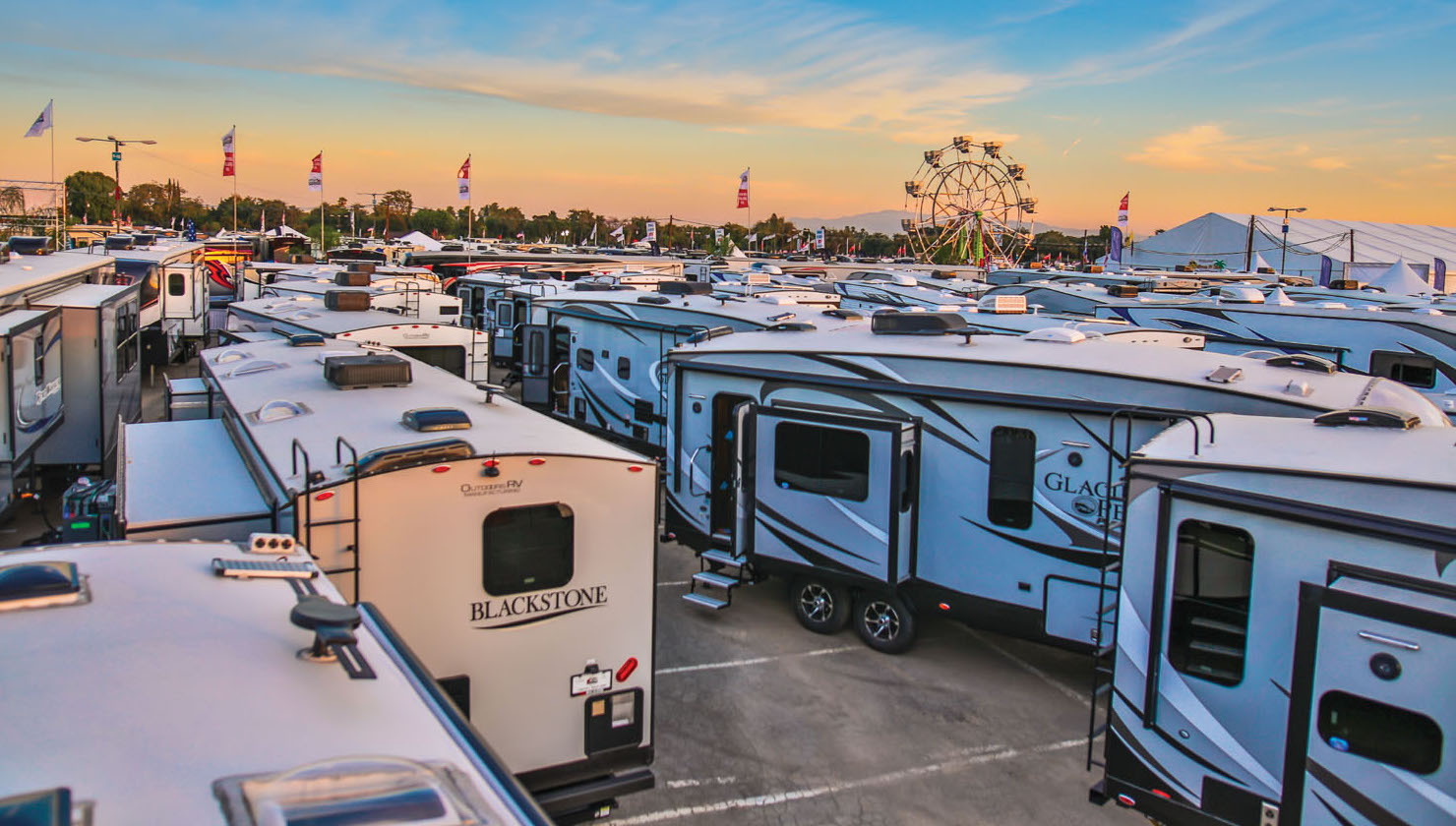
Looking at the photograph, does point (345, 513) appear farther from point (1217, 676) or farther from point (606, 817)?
point (1217, 676)

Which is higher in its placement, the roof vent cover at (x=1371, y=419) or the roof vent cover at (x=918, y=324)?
the roof vent cover at (x=918, y=324)

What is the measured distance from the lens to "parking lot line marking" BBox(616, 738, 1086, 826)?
6.94m

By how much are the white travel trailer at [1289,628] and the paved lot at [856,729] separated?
59.4 inches

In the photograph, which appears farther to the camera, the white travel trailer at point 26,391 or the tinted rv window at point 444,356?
the tinted rv window at point 444,356

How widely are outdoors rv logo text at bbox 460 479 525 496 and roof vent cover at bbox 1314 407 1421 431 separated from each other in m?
4.85

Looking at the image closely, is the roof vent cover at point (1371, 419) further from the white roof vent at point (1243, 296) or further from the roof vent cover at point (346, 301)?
the white roof vent at point (1243, 296)

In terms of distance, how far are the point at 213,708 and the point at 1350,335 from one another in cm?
1698

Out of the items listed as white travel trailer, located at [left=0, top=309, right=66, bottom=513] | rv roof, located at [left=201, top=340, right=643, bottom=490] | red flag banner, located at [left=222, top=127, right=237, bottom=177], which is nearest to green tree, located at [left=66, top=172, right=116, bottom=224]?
red flag banner, located at [left=222, top=127, right=237, bottom=177]

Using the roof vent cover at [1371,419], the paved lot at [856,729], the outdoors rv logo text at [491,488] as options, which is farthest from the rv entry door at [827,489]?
the outdoors rv logo text at [491,488]

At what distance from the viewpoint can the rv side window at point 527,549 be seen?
5.98 m

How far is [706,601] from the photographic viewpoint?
34.2 feet

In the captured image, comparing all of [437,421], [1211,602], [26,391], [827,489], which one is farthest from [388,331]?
[1211,602]

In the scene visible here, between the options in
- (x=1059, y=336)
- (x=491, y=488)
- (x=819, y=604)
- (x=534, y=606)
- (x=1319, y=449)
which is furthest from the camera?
(x=819, y=604)

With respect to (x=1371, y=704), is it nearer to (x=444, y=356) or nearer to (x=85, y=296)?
(x=444, y=356)
